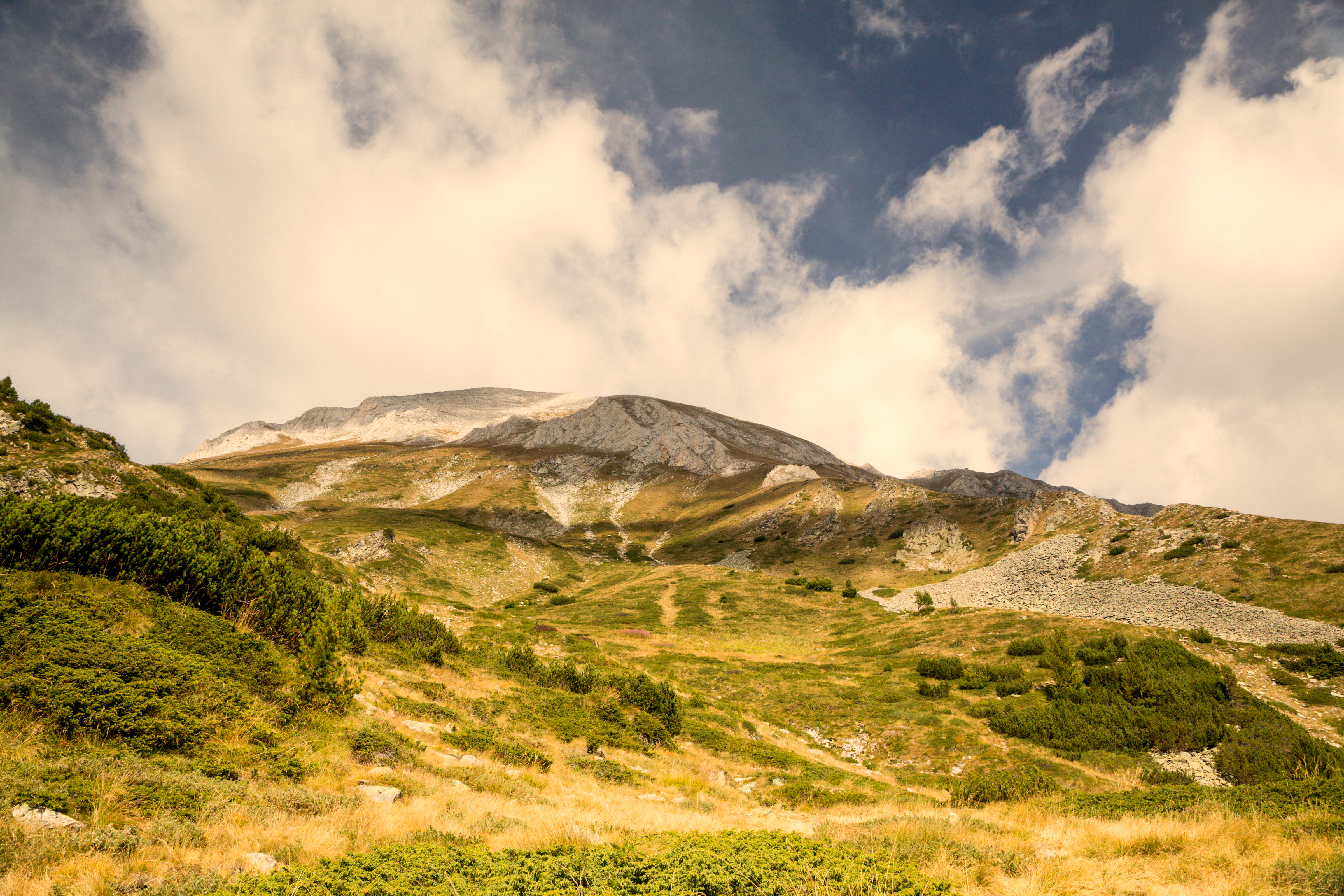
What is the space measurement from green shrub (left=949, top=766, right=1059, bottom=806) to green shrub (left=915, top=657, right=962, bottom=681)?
14295 mm

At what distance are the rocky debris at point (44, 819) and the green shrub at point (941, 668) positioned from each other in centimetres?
3162

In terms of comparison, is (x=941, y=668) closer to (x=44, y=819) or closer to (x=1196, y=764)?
(x=1196, y=764)

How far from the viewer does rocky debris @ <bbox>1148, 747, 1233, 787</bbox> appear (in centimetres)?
1644

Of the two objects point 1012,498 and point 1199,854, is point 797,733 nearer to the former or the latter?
point 1199,854

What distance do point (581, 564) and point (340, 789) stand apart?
79.9 m

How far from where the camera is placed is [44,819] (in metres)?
5.23

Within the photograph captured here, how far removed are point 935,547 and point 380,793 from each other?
7749 centimetres

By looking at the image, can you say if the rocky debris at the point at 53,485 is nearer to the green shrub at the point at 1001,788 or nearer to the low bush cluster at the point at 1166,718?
the green shrub at the point at 1001,788

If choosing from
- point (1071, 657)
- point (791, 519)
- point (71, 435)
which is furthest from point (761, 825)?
point (791, 519)

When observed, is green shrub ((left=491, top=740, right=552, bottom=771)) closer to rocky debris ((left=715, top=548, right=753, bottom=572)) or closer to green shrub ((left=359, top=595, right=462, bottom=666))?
green shrub ((left=359, top=595, right=462, bottom=666))

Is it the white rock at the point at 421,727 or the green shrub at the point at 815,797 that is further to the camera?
the green shrub at the point at 815,797

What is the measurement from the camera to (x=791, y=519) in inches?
3723

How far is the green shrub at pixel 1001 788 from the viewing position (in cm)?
1329

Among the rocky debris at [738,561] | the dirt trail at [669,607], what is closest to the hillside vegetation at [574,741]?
the dirt trail at [669,607]
